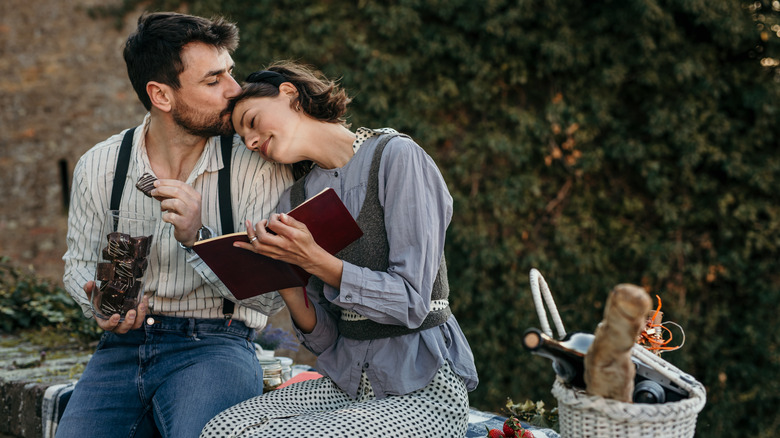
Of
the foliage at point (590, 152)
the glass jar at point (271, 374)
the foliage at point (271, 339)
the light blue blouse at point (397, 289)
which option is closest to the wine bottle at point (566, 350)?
the light blue blouse at point (397, 289)

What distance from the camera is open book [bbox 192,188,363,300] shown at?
1.90 meters

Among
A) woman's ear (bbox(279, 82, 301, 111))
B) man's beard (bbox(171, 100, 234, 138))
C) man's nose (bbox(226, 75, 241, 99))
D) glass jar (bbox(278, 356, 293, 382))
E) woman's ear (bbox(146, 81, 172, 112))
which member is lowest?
glass jar (bbox(278, 356, 293, 382))

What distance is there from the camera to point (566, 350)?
55.2 inches

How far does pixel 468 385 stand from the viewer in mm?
2178

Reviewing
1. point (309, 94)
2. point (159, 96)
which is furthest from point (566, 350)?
point (159, 96)

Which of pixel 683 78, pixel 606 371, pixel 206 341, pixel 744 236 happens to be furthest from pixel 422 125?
pixel 606 371

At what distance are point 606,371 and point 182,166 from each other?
73.9 inches

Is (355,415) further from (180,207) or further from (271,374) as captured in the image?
(271,374)

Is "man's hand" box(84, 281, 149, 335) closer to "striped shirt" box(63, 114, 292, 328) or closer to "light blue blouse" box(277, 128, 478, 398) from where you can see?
"striped shirt" box(63, 114, 292, 328)

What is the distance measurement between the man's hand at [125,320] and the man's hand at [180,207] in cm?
26

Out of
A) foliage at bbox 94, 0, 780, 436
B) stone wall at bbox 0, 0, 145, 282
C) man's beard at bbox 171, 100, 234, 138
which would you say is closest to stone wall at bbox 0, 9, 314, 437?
stone wall at bbox 0, 0, 145, 282

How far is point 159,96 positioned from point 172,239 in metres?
0.56

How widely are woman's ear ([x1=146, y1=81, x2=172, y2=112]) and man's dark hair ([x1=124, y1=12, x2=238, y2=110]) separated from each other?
27mm

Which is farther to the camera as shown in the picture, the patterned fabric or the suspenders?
the patterned fabric
